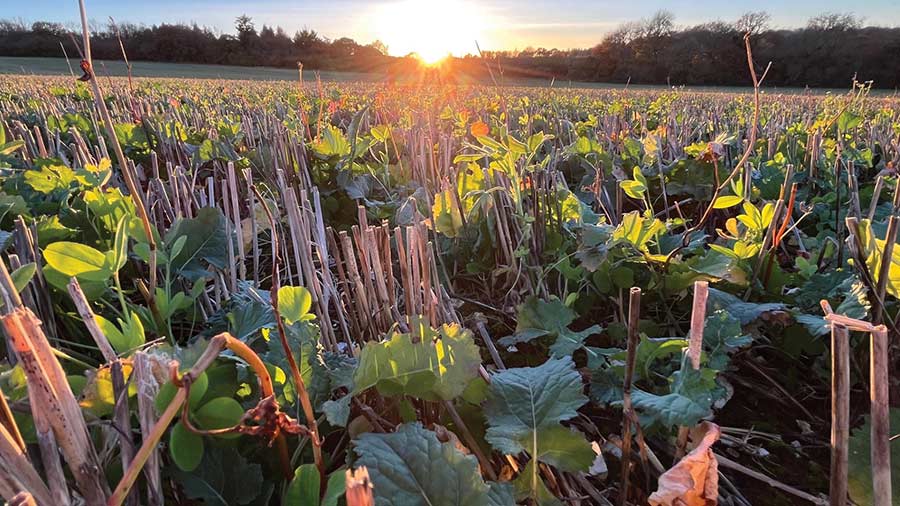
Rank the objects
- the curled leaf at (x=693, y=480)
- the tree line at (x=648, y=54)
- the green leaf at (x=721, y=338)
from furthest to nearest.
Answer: the tree line at (x=648, y=54) < the green leaf at (x=721, y=338) < the curled leaf at (x=693, y=480)

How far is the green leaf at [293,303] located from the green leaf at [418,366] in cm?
15

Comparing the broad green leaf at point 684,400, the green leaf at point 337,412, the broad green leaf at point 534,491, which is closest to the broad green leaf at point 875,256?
the broad green leaf at point 684,400

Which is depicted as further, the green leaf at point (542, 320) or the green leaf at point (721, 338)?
the green leaf at point (542, 320)

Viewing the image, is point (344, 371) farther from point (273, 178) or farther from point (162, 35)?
point (162, 35)

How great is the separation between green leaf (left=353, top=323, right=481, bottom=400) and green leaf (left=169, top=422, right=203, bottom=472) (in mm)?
189

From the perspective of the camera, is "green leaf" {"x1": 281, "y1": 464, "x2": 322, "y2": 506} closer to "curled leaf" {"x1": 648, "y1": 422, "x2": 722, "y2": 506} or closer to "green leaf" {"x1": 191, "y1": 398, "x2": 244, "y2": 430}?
"green leaf" {"x1": 191, "y1": 398, "x2": 244, "y2": 430}

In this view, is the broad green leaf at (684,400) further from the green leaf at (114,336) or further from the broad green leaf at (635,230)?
the green leaf at (114,336)

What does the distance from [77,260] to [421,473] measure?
0.60 metres

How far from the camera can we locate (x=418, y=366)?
715 mm

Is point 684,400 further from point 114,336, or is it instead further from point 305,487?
point 114,336

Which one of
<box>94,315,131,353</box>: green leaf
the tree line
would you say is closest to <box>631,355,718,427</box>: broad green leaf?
<box>94,315,131,353</box>: green leaf

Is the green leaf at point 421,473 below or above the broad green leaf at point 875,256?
below

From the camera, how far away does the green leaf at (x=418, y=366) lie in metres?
0.71

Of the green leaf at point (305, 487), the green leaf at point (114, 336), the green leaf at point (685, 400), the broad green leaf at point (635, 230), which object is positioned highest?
the broad green leaf at point (635, 230)
